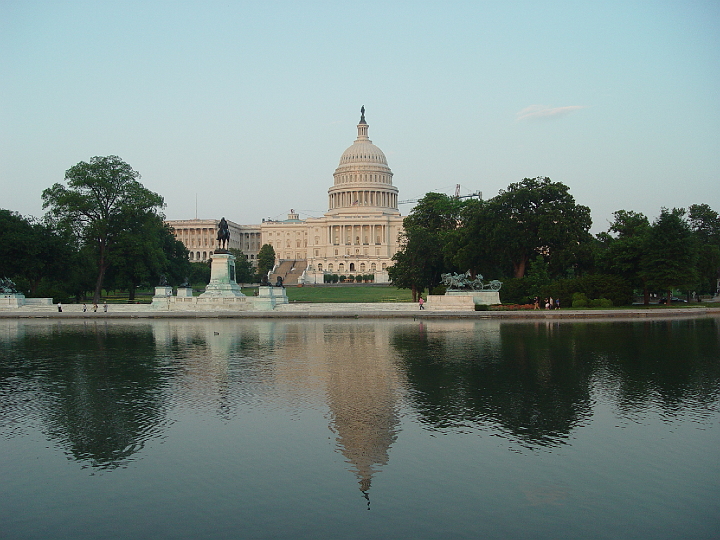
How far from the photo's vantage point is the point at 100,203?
190ft

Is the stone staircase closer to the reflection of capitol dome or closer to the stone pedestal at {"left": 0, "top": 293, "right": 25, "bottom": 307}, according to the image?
the reflection of capitol dome

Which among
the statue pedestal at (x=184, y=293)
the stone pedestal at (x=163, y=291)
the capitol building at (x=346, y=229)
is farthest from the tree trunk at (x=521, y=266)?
the capitol building at (x=346, y=229)

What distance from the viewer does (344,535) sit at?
7.91 metres

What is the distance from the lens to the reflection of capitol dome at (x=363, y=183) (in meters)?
166

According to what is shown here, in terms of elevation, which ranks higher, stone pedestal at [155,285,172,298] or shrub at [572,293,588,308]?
stone pedestal at [155,285,172,298]

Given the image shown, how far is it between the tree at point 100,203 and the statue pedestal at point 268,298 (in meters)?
15.2

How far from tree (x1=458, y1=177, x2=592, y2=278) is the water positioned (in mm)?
30193

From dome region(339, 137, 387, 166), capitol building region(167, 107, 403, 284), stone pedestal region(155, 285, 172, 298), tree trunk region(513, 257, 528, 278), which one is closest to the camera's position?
stone pedestal region(155, 285, 172, 298)

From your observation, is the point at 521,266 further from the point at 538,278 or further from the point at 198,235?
the point at 198,235

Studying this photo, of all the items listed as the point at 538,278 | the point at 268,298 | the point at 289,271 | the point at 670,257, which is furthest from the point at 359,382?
the point at 289,271

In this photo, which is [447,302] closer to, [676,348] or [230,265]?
[230,265]

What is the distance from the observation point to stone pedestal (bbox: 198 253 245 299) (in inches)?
1934

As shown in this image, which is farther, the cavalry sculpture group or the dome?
the dome

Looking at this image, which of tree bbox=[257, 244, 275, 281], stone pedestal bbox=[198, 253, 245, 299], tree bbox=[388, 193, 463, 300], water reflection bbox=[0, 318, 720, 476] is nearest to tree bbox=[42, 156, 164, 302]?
stone pedestal bbox=[198, 253, 245, 299]
